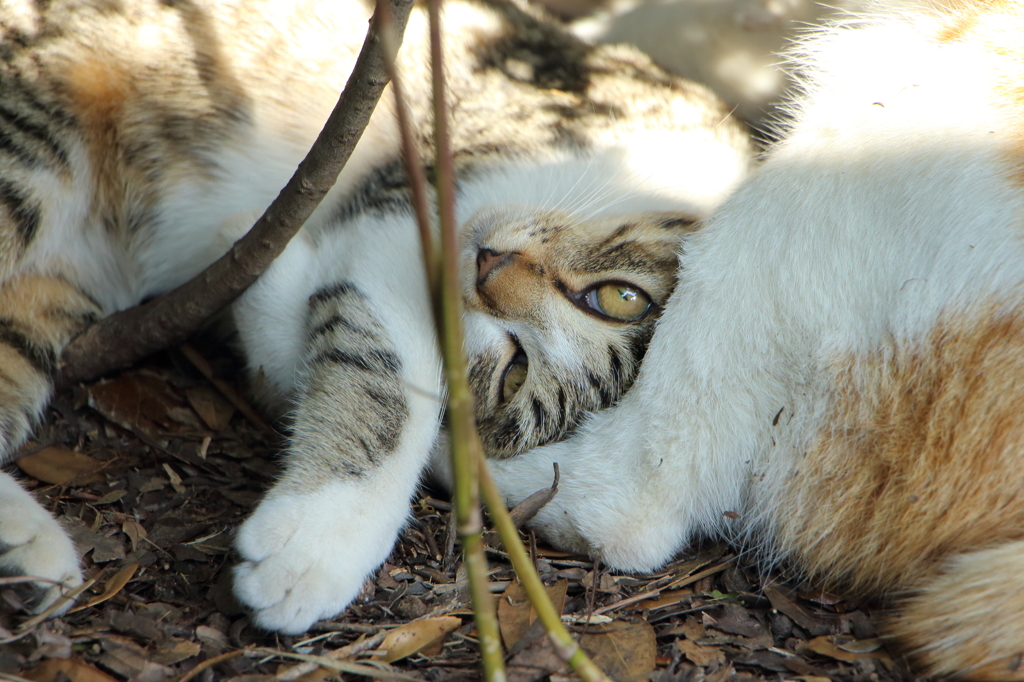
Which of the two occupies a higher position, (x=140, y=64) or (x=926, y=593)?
(x=140, y=64)

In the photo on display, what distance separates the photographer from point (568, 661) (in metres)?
0.83

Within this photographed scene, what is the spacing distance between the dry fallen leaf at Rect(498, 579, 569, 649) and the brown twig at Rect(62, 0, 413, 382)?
2.42 ft

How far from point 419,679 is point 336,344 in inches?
26.9

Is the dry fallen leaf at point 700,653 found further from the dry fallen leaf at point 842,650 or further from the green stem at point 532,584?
the green stem at point 532,584

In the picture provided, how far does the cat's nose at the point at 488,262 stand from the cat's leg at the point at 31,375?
2.80ft

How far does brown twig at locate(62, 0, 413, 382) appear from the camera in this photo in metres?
1.16

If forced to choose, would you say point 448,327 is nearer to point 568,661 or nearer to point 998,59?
point 568,661

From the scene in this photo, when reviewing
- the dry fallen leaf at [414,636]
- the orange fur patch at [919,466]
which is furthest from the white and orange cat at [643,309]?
the dry fallen leaf at [414,636]

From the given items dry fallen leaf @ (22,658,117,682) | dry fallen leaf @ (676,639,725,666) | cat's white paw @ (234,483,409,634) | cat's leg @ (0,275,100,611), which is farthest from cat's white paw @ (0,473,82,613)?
dry fallen leaf @ (676,639,725,666)

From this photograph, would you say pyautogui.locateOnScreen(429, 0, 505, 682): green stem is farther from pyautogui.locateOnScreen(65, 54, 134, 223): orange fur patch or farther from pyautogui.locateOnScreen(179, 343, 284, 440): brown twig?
pyautogui.locateOnScreen(65, 54, 134, 223): orange fur patch

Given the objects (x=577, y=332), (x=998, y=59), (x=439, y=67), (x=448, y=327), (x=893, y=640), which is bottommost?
(x=893, y=640)

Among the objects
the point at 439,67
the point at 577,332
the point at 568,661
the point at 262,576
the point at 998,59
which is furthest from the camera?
the point at 577,332

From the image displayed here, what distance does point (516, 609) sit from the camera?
1.32 meters

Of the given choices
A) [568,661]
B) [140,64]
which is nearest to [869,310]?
[568,661]
